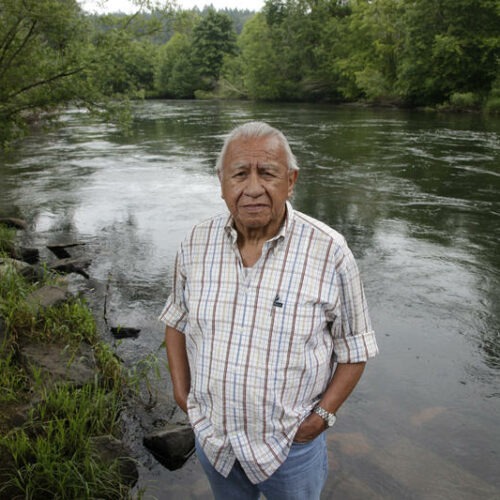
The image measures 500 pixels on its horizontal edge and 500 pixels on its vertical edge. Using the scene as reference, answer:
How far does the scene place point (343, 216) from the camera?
35.1ft

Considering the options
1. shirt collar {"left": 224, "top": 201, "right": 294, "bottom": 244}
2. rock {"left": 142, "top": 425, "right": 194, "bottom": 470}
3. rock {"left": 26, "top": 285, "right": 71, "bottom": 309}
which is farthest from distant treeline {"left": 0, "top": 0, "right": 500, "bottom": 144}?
shirt collar {"left": 224, "top": 201, "right": 294, "bottom": 244}

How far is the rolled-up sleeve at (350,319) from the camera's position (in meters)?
1.93

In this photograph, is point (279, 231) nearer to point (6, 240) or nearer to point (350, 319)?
point (350, 319)

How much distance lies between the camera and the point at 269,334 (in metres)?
1.89

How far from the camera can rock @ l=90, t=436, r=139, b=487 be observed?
11.4ft

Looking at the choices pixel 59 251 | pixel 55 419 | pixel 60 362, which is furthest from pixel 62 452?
pixel 59 251

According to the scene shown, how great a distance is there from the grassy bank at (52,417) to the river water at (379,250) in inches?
18.1

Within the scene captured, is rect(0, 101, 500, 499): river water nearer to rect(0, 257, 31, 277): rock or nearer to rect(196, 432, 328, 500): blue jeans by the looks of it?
rect(0, 257, 31, 277): rock

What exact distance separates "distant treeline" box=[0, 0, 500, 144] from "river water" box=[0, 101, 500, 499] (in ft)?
7.62

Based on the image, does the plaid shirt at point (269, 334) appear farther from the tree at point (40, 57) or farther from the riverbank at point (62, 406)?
the tree at point (40, 57)

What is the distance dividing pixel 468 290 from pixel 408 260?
1314mm

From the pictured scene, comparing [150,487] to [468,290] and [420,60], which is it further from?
[420,60]

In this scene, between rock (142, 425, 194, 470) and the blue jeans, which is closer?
the blue jeans

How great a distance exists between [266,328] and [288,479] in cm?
59
